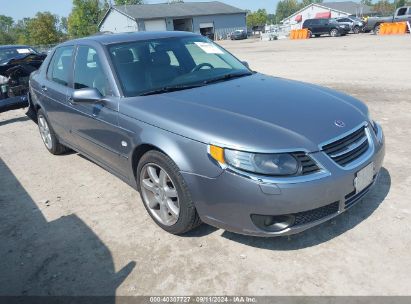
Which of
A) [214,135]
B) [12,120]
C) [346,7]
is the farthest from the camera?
[346,7]

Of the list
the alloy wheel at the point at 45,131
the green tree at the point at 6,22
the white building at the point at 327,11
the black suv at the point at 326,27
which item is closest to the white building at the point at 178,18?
the white building at the point at 327,11

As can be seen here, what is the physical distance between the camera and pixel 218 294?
2.63 meters

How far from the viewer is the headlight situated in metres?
2.63

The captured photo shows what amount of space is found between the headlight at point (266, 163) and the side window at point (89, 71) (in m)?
1.69

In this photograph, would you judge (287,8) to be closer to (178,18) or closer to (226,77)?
(178,18)

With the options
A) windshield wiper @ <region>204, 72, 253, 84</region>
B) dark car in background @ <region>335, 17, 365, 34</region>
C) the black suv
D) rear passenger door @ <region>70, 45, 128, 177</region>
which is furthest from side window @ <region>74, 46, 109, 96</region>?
dark car in background @ <region>335, 17, 365, 34</region>

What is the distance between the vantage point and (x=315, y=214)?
→ 2.78 m

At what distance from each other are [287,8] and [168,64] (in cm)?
15348

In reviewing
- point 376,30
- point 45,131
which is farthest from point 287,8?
point 45,131

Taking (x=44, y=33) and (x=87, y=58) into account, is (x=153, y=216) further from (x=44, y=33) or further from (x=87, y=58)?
(x=44, y=33)

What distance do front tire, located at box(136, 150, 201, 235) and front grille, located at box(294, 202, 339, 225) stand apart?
0.81 metres

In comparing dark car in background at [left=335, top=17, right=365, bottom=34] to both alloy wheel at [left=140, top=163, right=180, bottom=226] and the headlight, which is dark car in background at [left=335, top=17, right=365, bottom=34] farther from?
the headlight

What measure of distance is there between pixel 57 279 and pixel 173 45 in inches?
105

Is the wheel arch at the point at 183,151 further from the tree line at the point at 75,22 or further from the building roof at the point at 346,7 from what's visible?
the building roof at the point at 346,7
